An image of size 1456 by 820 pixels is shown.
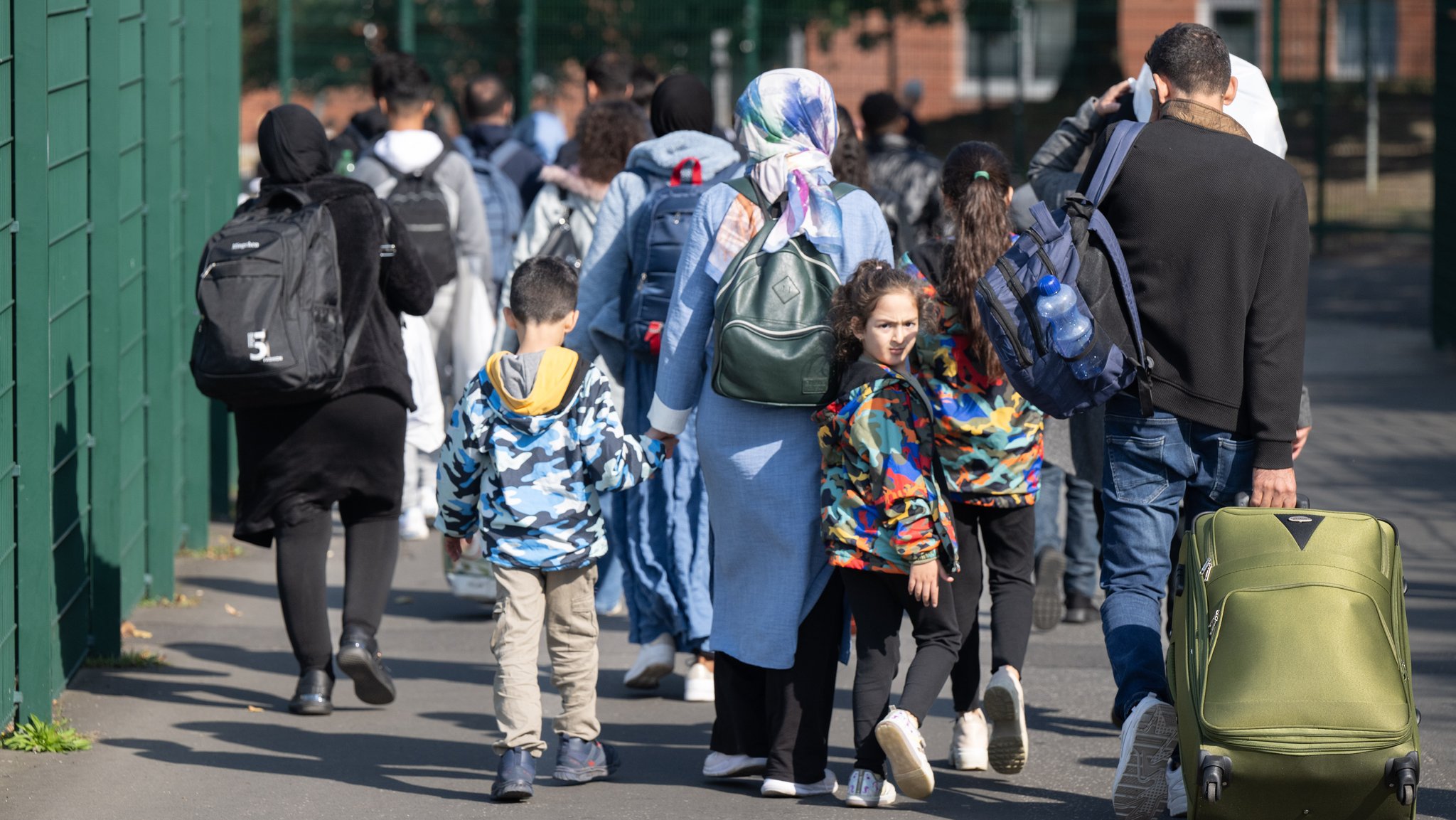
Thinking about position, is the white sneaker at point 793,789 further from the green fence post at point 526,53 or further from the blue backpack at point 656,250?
the green fence post at point 526,53

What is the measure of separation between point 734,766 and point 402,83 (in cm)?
380

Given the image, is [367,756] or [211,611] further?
[211,611]

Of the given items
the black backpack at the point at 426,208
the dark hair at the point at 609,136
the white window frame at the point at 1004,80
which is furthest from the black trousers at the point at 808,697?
the white window frame at the point at 1004,80

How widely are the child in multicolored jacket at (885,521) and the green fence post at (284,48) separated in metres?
13.7

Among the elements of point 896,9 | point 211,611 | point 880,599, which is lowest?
point 211,611

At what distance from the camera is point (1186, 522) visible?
483 cm

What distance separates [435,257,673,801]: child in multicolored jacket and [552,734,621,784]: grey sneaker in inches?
5.6

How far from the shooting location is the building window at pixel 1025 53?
17875 mm

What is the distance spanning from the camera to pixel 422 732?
5840mm

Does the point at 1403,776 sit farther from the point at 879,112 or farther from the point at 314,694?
the point at 879,112

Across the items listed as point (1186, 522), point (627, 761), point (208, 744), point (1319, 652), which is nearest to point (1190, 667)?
point (1319, 652)

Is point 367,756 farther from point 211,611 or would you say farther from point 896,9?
point 896,9

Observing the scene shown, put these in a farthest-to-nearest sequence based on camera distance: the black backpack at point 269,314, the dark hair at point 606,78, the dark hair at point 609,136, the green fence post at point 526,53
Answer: the green fence post at point 526,53, the dark hair at point 606,78, the dark hair at point 609,136, the black backpack at point 269,314

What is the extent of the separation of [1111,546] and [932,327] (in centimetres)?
78
